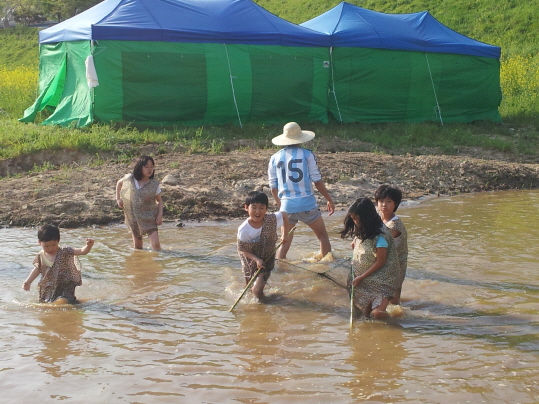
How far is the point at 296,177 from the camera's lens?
7129mm

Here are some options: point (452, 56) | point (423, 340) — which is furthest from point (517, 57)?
point (423, 340)

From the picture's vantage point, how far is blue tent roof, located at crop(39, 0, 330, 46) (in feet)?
46.6

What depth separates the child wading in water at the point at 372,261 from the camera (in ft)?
18.6

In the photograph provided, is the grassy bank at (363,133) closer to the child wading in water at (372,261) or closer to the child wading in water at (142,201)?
the child wading in water at (142,201)

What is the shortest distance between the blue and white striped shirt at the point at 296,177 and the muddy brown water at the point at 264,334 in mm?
706

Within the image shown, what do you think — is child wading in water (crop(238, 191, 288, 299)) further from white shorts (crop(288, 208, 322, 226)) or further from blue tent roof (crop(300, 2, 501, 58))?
blue tent roof (crop(300, 2, 501, 58))

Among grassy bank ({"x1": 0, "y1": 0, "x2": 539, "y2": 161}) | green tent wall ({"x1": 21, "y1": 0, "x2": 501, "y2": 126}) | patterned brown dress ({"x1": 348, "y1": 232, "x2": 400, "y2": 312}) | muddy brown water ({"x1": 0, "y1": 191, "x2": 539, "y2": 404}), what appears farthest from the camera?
green tent wall ({"x1": 21, "y1": 0, "x2": 501, "y2": 126})

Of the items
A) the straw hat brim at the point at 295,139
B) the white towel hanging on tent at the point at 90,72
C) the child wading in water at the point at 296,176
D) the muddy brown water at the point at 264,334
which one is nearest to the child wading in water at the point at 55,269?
the muddy brown water at the point at 264,334

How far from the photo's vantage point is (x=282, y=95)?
16.0m

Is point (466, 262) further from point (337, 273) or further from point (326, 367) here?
point (326, 367)

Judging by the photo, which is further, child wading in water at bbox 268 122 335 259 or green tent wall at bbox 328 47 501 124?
green tent wall at bbox 328 47 501 124

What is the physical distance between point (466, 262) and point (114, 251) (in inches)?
160

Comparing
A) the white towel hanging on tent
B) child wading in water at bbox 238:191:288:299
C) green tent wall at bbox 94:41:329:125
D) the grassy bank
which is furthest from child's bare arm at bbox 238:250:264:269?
green tent wall at bbox 94:41:329:125

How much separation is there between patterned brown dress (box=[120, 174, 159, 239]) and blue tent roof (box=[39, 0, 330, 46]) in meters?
6.78
